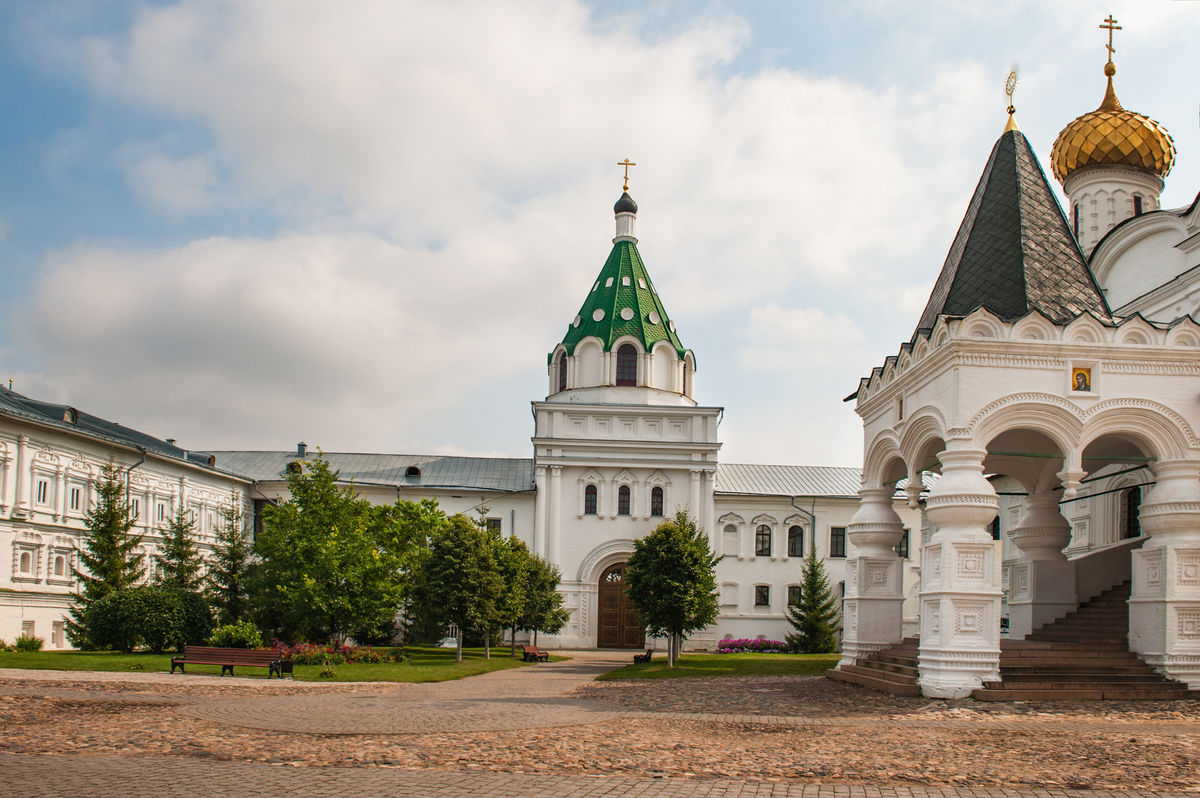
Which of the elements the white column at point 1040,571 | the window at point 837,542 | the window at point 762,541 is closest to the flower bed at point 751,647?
the window at point 762,541

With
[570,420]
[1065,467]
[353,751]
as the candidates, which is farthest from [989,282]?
[570,420]

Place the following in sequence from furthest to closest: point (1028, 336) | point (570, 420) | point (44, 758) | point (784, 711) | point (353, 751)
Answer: point (570, 420) → point (1028, 336) → point (784, 711) → point (353, 751) → point (44, 758)

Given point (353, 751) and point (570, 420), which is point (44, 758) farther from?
point (570, 420)

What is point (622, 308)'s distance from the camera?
3916 centimetres

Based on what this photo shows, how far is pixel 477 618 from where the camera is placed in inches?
1049

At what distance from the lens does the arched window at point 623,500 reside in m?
38.0

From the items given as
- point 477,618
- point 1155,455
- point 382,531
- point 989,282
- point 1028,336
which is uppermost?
point 989,282

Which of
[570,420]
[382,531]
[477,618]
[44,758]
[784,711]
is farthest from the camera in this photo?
[570,420]

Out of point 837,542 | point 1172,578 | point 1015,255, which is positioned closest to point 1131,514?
point 1172,578

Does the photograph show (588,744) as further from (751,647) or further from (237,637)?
(751,647)

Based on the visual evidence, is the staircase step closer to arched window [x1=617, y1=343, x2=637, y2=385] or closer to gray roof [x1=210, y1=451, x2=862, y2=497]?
arched window [x1=617, y1=343, x2=637, y2=385]

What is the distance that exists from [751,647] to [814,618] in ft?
9.06

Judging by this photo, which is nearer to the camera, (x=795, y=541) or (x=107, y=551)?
(x=107, y=551)

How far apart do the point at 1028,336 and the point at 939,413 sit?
1583mm
